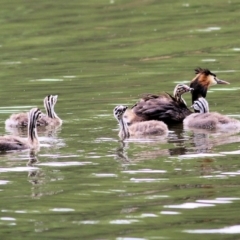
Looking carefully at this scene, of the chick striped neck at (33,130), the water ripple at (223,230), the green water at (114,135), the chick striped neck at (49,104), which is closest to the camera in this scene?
the water ripple at (223,230)

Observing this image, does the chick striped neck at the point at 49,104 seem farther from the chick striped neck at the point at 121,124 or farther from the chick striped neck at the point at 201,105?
the chick striped neck at the point at 201,105

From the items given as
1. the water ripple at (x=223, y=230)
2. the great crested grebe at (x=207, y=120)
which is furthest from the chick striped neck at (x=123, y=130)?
the water ripple at (x=223, y=230)

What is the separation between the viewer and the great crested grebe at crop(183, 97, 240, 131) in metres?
15.0

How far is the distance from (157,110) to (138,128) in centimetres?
155

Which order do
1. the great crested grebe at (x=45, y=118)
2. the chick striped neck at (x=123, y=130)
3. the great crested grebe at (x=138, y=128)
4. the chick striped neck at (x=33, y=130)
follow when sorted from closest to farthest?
the chick striped neck at (x=33, y=130) < the chick striped neck at (x=123, y=130) < the great crested grebe at (x=138, y=128) < the great crested grebe at (x=45, y=118)

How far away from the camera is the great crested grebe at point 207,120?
15.0 m

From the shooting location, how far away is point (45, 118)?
16.3 metres

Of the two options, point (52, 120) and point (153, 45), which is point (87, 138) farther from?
point (153, 45)

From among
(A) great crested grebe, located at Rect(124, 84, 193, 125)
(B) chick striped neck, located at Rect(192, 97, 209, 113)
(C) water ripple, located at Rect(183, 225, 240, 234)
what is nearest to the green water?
(C) water ripple, located at Rect(183, 225, 240, 234)

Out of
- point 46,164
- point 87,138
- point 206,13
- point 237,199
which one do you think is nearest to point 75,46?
point 206,13

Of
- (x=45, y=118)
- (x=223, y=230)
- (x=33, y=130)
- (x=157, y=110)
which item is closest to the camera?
(x=223, y=230)

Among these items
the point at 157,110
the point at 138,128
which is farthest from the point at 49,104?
the point at 138,128

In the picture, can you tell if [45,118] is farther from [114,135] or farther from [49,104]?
[114,135]

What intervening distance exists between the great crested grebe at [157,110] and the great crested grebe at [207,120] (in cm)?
35
